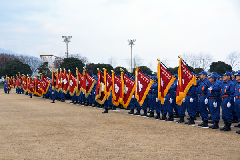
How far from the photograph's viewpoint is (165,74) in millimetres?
12609

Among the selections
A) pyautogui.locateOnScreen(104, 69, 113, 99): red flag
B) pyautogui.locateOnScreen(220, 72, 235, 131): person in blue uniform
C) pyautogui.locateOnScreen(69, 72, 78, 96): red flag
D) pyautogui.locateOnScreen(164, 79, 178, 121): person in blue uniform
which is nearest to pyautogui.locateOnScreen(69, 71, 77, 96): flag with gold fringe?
pyautogui.locateOnScreen(69, 72, 78, 96): red flag

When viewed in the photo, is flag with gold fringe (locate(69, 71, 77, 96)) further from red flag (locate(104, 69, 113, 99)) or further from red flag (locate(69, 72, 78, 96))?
red flag (locate(104, 69, 113, 99))

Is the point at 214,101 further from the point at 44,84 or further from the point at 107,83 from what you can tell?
the point at 44,84

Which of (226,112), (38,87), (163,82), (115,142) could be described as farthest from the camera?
(38,87)

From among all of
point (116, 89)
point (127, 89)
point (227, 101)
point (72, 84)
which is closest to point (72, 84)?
point (72, 84)

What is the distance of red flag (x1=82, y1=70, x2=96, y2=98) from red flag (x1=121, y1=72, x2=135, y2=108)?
4190 millimetres

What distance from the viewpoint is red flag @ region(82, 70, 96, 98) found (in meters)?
19.7

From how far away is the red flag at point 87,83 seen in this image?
19703 millimetres

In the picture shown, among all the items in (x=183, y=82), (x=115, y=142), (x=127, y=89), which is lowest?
(x=115, y=142)

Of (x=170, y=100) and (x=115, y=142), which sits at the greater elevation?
(x=170, y=100)

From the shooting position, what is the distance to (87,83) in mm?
20031

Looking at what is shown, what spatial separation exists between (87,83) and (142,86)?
6.67 m

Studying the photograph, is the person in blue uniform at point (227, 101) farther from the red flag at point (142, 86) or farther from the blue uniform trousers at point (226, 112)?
the red flag at point (142, 86)

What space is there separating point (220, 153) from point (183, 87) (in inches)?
196
